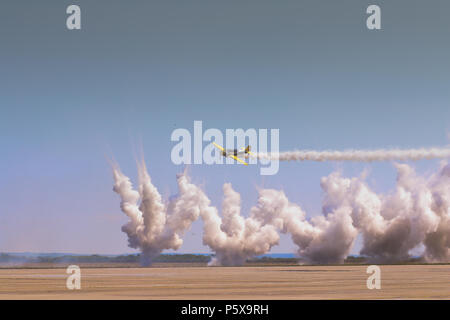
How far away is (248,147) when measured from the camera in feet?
558
